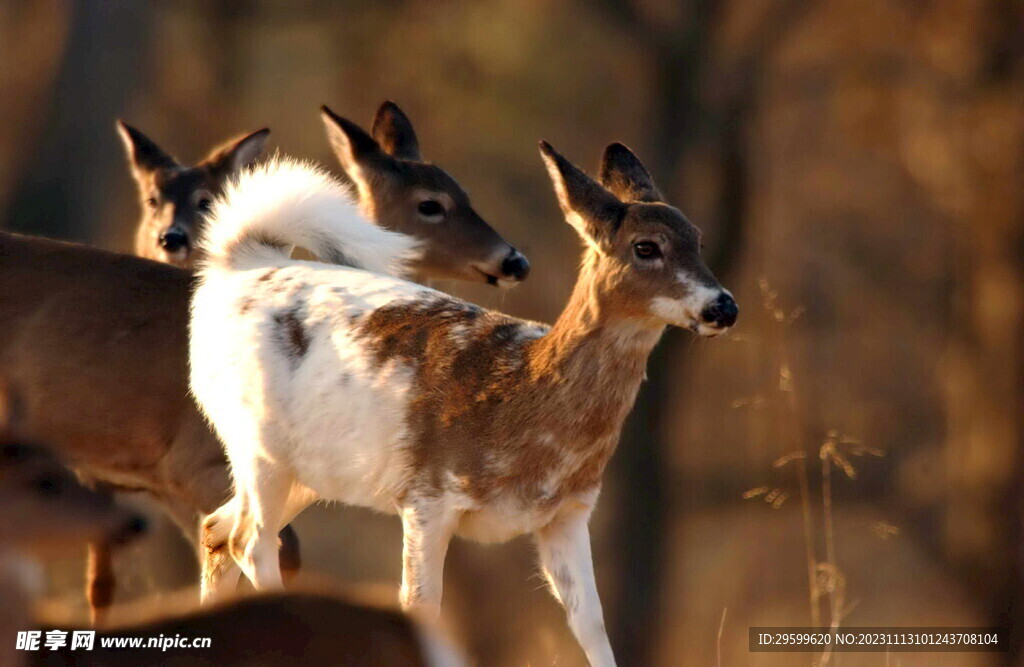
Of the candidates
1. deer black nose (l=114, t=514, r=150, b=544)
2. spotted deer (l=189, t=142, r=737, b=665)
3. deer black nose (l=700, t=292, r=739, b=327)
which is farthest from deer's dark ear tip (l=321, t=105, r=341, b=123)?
deer black nose (l=114, t=514, r=150, b=544)

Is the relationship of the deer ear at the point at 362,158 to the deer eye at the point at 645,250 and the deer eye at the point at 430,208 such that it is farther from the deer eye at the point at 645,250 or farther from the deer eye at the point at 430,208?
the deer eye at the point at 645,250

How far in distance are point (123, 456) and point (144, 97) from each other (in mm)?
9640

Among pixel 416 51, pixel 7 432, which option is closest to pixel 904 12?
pixel 416 51

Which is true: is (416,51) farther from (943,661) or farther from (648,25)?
(943,661)

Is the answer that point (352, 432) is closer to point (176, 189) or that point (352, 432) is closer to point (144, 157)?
point (176, 189)

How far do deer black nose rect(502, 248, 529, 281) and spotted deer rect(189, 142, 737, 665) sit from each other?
145 centimetres

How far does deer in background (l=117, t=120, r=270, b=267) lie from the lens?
8.68 metres

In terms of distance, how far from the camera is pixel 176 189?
8844 mm

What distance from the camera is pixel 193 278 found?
24.8 ft

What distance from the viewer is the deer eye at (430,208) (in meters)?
8.33

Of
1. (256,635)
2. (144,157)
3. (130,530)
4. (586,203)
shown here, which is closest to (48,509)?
(130,530)

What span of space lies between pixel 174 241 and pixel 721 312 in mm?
3607

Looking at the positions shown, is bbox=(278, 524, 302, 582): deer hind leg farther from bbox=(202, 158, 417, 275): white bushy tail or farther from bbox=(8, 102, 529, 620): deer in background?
bbox=(202, 158, 417, 275): white bushy tail

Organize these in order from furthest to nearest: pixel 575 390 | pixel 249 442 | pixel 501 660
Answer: pixel 501 660
pixel 249 442
pixel 575 390
